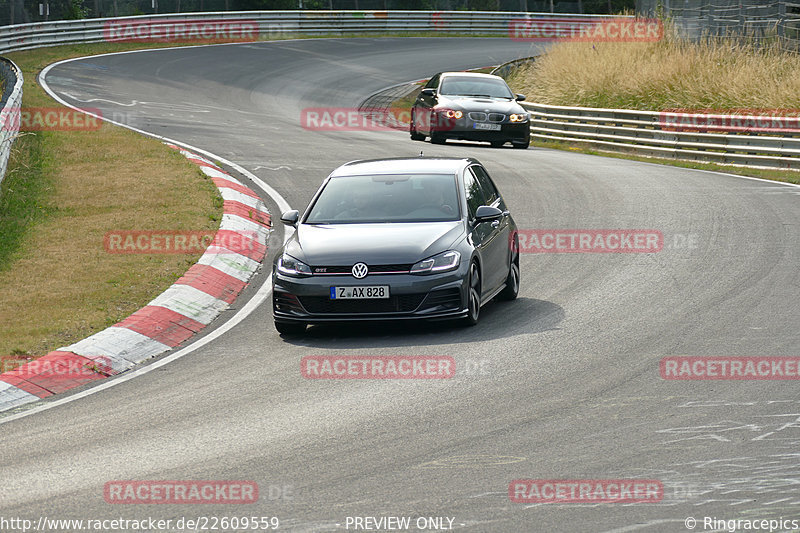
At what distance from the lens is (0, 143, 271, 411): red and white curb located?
30.0 ft

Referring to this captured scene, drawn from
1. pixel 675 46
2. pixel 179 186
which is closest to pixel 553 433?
pixel 179 186

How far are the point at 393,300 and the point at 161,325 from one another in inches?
89.6

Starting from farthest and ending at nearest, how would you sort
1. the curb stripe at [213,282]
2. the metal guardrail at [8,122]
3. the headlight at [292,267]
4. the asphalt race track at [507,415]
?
the metal guardrail at [8,122], the curb stripe at [213,282], the headlight at [292,267], the asphalt race track at [507,415]

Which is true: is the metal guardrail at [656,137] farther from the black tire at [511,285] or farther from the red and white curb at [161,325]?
the black tire at [511,285]

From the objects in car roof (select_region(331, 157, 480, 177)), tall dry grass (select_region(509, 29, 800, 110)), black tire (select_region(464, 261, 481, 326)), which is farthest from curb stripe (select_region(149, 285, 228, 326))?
tall dry grass (select_region(509, 29, 800, 110))

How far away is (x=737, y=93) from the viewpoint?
26625 mm

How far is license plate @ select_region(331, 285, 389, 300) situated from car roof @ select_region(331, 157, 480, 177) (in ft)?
6.74

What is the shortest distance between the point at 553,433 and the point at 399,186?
4.97m

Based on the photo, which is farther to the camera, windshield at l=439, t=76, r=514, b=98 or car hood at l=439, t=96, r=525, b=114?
windshield at l=439, t=76, r=514, b=98

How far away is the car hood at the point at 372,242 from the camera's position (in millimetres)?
10359

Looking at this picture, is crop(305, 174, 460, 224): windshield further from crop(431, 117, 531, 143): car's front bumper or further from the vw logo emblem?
crop(431, 117, 531, 143): car's front bumper

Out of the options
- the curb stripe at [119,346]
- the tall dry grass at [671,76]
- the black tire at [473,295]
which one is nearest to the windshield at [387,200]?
the black tire at [473,295]

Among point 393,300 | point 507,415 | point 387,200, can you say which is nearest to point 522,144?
point 387,200

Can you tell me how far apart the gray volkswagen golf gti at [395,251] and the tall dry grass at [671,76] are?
15537 mm
